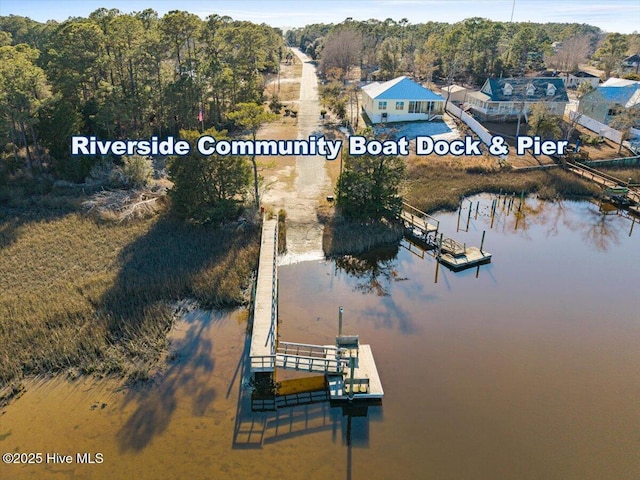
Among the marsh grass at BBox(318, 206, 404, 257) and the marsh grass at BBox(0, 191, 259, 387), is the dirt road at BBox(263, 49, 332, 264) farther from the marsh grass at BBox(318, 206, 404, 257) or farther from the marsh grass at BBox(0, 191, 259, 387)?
the marsh grass at BBox(0, 191, 259, 387)

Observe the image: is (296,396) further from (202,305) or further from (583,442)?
(583,442)

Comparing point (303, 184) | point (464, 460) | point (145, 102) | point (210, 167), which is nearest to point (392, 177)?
point (303, 184)

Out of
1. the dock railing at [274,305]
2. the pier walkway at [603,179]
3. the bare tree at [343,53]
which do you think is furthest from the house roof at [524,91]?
the dock railing at [274,305]

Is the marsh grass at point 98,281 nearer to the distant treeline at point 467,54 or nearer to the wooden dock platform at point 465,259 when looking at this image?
the wooden dock platform at point 465,259

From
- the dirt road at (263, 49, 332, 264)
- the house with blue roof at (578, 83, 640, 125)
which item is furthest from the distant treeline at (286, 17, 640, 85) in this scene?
the dirt road at (263, 49, 332, 264)

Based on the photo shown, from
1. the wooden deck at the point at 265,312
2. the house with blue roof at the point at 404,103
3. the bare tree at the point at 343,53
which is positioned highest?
the bare tree at the point at 343,53

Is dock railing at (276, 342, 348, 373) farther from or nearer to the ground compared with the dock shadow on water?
farther from the ground
